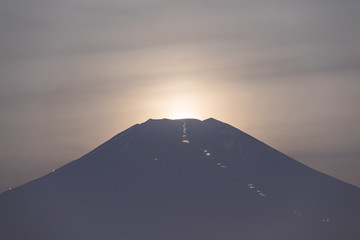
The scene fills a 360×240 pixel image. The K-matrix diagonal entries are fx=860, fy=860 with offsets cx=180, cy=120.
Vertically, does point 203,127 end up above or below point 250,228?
above

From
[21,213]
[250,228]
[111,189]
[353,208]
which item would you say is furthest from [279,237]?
[21,213]

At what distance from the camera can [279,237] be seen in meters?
161

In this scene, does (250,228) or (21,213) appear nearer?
(250,228)

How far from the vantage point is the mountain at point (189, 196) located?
164m

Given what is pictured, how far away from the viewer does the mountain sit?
538 ft

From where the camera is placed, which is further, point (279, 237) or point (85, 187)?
point (85, 187)

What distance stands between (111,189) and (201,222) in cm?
2259

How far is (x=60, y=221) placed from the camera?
581 ft

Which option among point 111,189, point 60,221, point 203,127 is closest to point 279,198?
point 203,127

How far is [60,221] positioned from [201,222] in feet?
104

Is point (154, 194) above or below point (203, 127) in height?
below

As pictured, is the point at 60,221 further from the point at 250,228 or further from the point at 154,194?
the point at 250,228

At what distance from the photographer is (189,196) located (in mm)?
169500

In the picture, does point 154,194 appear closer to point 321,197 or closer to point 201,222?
point 201,222
